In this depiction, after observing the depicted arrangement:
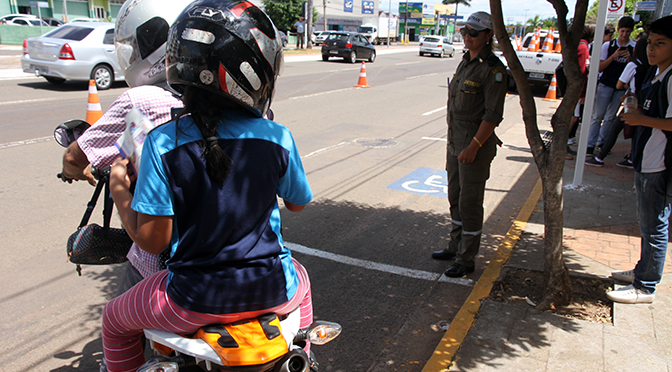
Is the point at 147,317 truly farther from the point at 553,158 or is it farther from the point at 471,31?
the point at 471,31

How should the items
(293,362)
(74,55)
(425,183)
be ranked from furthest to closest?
(74,55) < (425,183) < (293,362)

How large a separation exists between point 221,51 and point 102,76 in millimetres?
13444

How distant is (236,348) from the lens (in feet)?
5.45

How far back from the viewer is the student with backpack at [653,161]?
11.1ft

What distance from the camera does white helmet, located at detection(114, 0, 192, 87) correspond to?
2.28 m

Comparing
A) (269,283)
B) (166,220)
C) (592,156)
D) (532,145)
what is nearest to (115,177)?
(166,220)

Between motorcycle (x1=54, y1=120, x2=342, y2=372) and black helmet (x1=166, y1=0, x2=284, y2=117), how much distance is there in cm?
76

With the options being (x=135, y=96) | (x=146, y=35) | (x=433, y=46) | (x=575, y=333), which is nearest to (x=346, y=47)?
(x=433, y=46)

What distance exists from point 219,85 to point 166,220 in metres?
0.48

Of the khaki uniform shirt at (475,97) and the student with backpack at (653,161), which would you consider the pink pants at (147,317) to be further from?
the student with backpack at (653,161)

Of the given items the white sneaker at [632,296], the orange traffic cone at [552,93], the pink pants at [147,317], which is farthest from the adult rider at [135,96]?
the orange traffic cone at [552,93]

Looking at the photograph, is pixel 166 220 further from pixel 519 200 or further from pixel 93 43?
pixel 93 43

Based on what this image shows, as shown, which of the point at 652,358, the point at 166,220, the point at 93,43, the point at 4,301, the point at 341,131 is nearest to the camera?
the point at 166,220

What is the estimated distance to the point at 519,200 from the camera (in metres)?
6.49
